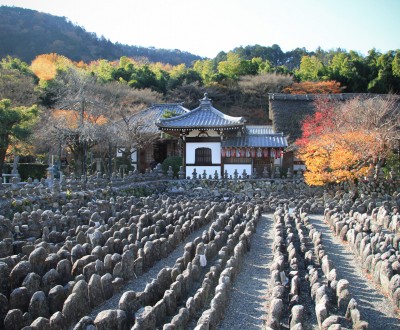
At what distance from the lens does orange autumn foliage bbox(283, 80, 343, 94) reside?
3812 cm

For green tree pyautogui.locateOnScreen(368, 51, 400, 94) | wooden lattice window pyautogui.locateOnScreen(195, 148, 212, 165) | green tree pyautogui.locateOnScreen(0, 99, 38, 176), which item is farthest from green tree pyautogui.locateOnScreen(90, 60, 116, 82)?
green tree pyautogui.locateOnScreen(368, 51, 400, 94)

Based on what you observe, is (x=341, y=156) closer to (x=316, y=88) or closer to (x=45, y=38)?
(x=316, y=88)

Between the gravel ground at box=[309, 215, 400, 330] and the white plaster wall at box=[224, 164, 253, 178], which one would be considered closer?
the gravel ground at box=[309, 215, 400, 330]

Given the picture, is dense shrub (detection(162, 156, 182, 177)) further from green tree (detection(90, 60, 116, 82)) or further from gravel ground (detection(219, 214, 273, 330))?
green tree (detection(90, 60, 116, 82))

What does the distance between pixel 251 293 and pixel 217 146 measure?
668 inches

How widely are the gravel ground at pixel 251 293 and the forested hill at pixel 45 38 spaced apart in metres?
47.5

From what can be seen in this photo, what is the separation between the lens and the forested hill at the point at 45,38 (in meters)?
51.8

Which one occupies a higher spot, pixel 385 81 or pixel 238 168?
pixel 385 81

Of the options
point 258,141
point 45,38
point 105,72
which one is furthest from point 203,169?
point 45,38

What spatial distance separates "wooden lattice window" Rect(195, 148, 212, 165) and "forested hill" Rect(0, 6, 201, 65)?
34.6 metres

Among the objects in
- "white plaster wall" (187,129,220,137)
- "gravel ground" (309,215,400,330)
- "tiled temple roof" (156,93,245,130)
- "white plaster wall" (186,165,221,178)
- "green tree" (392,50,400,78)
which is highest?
"green tree" (392,50,400,78)

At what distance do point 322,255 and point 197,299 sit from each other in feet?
11.7

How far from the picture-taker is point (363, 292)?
7.33m

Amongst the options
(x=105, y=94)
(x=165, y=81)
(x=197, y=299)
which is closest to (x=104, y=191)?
(x=197, y=299)
